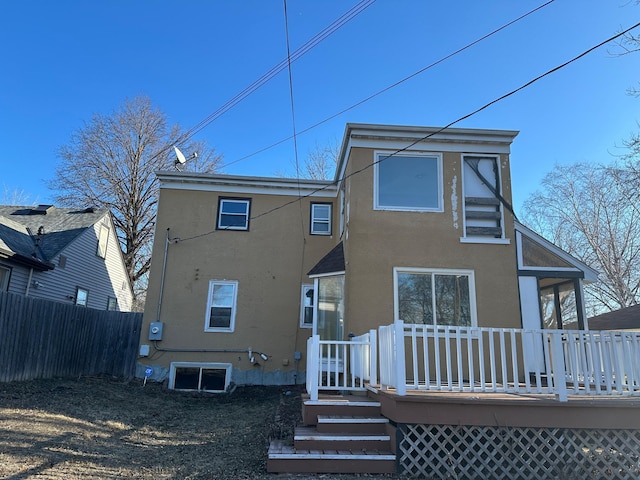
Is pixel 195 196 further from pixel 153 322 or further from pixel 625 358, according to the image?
pixel 625 358

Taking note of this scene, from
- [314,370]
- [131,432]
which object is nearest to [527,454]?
[314,370]

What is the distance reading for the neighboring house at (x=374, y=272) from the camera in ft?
26.1

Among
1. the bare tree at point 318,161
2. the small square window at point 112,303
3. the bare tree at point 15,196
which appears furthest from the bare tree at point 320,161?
the bare tree at point 15,196

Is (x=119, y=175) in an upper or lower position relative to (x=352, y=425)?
upper

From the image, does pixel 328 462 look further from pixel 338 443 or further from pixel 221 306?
pixel 221 306

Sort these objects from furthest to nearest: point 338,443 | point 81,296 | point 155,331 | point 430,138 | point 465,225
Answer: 1. point 81,296
2. point 155,331
3. point 430,138
4. point 465,225
5. point 338,443

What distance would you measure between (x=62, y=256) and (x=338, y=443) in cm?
1357

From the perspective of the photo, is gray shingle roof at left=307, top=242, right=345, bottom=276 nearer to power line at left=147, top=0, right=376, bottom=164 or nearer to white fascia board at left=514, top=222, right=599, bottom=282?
white fascia board at left=514, top=222, right=599, bottom=282

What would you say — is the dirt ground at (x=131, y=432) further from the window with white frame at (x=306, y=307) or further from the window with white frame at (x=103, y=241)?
the window with white frame at (x=103, y=241)

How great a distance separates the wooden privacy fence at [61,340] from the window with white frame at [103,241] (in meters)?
6.07

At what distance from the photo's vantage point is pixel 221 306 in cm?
1139

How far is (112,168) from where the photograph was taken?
2353 cm

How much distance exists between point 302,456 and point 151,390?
716 centimetres

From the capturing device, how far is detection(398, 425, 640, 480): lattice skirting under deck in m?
4.59
